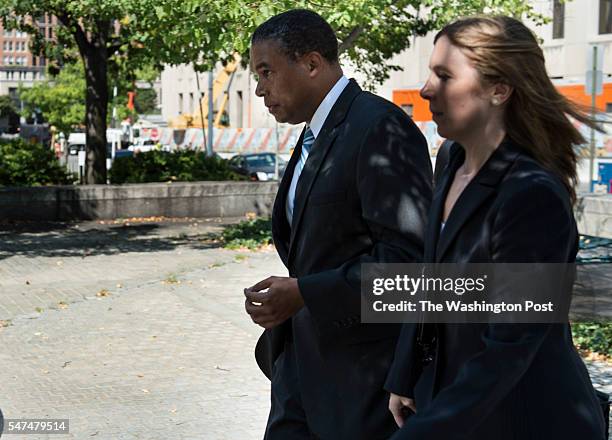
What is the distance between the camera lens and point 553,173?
249cm

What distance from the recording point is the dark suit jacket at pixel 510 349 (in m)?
2.39

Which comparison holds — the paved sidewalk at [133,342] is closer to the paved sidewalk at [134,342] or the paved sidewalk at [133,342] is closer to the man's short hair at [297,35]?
the paved sidewalk at [134,342]

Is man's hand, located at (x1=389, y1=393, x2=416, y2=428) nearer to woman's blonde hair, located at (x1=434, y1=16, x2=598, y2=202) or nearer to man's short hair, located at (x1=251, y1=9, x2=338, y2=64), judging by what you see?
woman's blonde hair, located at (x1=434, y1=16, x2=598, y2=202)

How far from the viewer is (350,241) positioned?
3311mm

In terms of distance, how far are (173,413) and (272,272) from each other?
7.13m

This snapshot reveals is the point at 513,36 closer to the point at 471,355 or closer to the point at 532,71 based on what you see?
the point at 532,71

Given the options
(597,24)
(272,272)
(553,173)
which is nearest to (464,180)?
(553,173)

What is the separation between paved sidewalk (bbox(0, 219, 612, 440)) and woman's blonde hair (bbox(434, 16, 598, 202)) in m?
4.48

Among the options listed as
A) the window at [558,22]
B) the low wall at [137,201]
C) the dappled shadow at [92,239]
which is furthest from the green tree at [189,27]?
the window at [558,22]

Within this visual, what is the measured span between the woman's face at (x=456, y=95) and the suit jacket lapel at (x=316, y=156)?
0.76 metres

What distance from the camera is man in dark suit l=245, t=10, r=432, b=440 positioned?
10.5 feet

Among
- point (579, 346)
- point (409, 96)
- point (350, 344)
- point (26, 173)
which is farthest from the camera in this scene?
point (409, 96)

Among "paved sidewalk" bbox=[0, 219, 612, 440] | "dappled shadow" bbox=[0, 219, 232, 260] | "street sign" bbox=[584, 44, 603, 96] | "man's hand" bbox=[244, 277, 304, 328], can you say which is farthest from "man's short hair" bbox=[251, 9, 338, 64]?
"street sign" bbox=[584, 44, 603, 96]

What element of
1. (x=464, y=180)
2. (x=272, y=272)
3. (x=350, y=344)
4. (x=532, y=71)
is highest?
(x=532, y=71)
